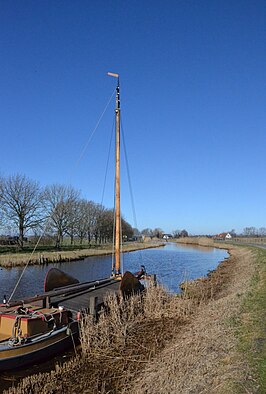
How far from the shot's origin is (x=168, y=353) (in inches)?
324

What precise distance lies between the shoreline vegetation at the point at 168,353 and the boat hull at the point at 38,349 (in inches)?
22.3

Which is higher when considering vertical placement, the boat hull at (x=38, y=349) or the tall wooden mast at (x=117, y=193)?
the tall wooden mast at (x=117, y=193)

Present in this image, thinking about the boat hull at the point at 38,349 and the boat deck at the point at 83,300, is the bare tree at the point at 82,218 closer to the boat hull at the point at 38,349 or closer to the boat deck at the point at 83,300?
the boat deck at the point at 83,300

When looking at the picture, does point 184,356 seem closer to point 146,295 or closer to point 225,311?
point 225,311

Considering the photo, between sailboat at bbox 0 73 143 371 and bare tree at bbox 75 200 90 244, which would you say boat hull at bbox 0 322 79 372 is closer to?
sailboat at bbox 0 73 143 371

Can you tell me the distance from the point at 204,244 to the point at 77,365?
79841 mm

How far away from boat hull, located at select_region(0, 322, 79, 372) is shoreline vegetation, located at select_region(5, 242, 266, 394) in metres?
0.57

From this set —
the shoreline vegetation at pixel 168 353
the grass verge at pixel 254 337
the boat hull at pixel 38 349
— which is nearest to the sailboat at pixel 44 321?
the boat hull at pixel 38 349

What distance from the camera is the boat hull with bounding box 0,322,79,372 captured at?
8.06 meters

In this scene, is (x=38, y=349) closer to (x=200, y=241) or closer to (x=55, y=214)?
(x=55, y=214)

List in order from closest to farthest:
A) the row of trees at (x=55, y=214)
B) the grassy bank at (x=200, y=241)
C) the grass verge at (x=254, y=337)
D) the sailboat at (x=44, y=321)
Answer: the grass verge at (x=254, y=337)
the sailboat at (x=44, y=321)
the row of trees at (x=55, y=214)
the grassy bank at (x=200, y=241)

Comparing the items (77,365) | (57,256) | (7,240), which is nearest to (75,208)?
(7,240)

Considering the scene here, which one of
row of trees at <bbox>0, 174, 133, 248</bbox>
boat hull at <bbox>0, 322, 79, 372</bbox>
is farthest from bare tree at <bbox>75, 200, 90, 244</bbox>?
boat hull at <bbox>0, 322, 79, 372</bbox>

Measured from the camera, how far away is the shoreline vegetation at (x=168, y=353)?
19.6ft
